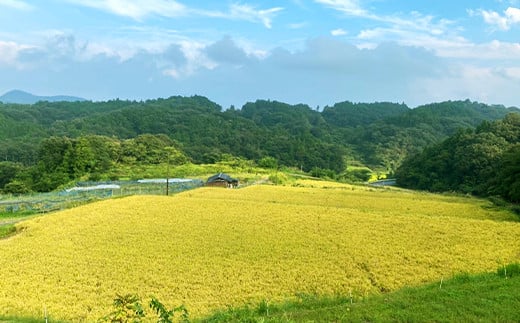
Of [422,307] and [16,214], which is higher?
[422,307]

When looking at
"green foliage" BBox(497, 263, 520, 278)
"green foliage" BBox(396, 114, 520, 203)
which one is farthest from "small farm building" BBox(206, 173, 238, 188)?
"green foliage" BBox(497, 263, 520, 278)

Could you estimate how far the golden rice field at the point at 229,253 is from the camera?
15.3 meters

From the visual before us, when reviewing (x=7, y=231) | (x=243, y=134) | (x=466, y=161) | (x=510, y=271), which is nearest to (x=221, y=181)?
(x=7, y=231)

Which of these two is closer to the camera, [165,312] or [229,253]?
[165,312]

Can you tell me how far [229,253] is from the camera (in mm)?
19281

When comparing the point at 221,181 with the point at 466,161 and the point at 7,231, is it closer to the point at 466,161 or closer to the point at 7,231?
the point at 7,231

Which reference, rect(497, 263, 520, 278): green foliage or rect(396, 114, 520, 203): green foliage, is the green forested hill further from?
rect(497, 263, 520, 278): green foliage

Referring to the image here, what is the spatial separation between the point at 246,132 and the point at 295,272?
4212 inches

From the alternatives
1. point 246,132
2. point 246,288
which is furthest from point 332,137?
point 246,288

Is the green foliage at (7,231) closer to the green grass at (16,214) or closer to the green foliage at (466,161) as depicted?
the green grass at (16,214)

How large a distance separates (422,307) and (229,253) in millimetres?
9901

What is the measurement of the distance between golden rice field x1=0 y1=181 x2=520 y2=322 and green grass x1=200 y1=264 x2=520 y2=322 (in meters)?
2.17

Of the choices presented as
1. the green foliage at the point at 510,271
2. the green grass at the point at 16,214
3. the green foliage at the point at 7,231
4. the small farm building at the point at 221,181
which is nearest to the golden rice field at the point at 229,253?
the green foliage at the point at 7,231

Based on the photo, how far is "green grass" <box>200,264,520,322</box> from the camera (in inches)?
421
